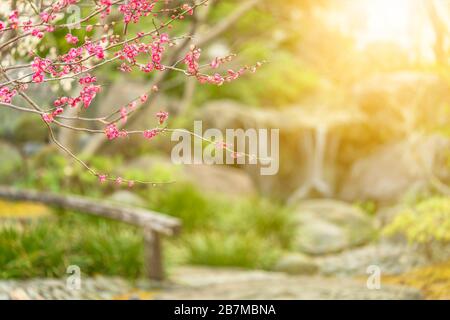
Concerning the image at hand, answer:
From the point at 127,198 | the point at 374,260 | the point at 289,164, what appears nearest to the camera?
the point at 374,260

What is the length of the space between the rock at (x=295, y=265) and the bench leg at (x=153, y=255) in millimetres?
3285

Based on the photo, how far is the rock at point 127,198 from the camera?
12.7 metres

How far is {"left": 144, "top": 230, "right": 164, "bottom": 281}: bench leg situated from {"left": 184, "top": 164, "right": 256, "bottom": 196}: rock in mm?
6606

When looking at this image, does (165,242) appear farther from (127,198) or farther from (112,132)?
(112,132)

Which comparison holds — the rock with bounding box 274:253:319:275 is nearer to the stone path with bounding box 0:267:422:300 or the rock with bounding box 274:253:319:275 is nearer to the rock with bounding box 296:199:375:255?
the rock with bounding box 296:199:375:255

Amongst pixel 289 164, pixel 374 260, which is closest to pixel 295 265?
pixel 374 260

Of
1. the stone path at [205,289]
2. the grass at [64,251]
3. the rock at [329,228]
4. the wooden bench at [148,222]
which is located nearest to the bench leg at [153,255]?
the wooden bench at [148,222]

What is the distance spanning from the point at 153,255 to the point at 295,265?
12.3 feet

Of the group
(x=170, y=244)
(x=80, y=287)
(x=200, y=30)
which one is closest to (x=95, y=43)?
(x=80, y=287)

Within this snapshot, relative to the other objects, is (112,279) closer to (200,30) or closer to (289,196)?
(200,30)

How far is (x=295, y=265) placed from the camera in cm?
1162

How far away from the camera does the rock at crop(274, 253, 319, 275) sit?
37.8ft

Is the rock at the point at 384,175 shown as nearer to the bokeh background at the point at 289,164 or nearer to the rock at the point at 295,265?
the bokeh background at the point at 289,164

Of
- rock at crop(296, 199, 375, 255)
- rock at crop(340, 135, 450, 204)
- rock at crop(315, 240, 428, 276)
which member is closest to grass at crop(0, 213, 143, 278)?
rock at crop(315, 240, 428, 276)
